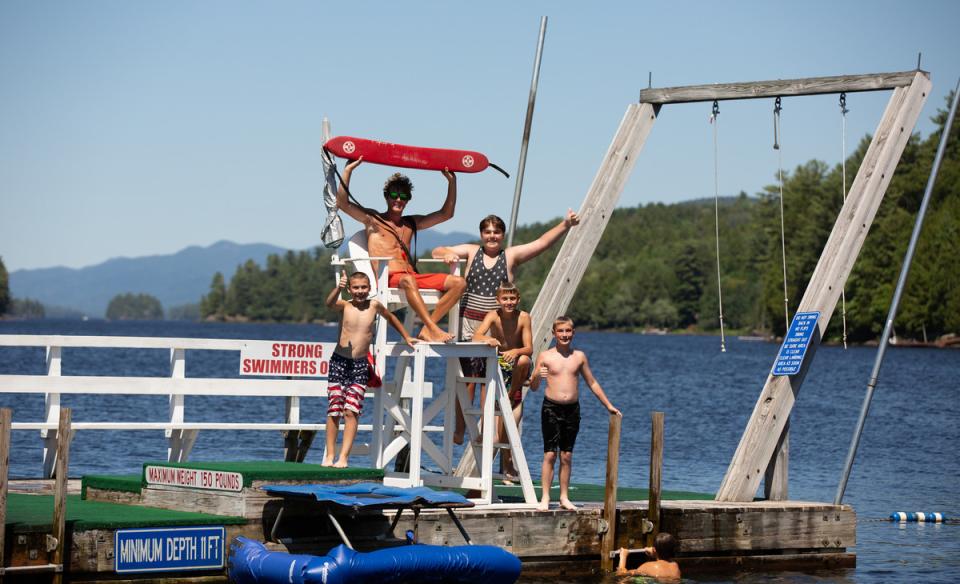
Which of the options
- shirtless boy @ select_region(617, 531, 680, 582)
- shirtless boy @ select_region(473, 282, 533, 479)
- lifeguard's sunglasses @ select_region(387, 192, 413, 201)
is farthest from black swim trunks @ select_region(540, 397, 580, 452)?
lifeguard's sunglasses @ select_region(387, 192, 413, 201)

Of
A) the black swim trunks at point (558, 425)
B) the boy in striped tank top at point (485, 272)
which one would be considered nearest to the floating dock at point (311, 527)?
the black swim trunks at point (558, 425)

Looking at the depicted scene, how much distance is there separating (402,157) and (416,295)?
1346 millimetres

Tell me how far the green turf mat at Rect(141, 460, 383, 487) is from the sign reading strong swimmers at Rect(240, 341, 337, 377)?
127 inches

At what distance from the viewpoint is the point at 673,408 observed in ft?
159

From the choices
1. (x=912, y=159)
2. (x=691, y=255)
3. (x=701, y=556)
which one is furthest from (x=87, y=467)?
(x=691, y=255)

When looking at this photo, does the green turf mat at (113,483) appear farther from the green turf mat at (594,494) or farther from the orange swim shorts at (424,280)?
the green turf mat at (594,494)

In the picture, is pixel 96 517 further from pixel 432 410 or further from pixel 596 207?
pixel 596 207

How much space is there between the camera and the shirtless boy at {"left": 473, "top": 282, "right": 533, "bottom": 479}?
12.6m

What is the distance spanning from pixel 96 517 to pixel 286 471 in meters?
1.44

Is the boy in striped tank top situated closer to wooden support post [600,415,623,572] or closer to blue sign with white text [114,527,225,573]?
wooden support post [600,415,623,572]

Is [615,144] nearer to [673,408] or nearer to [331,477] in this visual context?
[331,477]

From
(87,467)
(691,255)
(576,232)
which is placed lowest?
(87,467)

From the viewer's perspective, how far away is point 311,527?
1126 centimetres

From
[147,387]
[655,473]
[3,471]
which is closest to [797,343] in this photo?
A: [655,473]
